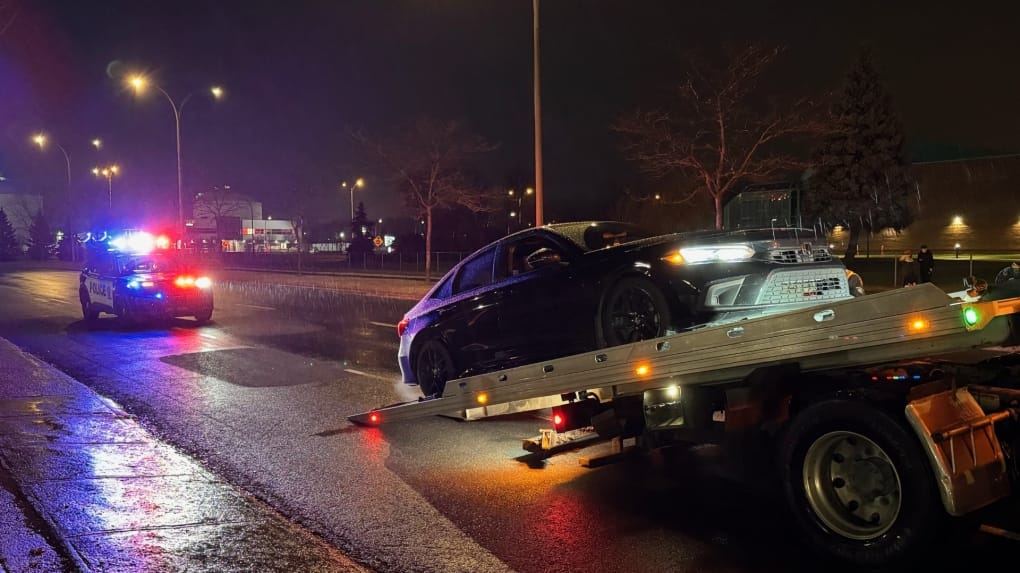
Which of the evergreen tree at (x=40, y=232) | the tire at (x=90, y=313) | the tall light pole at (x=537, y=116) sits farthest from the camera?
the evergreen tree at (x=40, y=232)

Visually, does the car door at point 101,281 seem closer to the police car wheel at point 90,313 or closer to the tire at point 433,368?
the police car wheel at point 90,313

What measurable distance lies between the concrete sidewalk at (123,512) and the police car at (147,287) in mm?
9228

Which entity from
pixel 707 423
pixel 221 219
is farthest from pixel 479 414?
pixel 221 219

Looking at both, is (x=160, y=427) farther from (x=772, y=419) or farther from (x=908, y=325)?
(x=908, y=325)

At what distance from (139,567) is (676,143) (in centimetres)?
1774

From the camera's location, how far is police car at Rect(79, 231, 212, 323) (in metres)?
17.0

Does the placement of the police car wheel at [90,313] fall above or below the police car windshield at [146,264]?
below

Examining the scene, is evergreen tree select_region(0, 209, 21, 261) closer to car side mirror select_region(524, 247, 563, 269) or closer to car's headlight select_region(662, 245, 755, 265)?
car side mirror select_region(524, 247, 563, 269)

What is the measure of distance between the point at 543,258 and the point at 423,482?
6.77ft

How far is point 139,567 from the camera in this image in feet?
14.7

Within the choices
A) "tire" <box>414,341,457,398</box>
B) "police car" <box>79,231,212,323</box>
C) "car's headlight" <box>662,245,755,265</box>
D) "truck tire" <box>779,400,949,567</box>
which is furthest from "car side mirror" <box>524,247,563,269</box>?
"police car" <box>79,231,212,323</box>

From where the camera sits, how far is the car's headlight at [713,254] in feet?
17.7

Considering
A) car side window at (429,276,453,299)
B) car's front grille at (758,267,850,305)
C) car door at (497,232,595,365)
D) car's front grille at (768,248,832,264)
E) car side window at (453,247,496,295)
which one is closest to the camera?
car's front grille at (758,267,850,305)

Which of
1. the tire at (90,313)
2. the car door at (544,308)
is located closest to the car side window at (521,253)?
the car door at (544,308)
